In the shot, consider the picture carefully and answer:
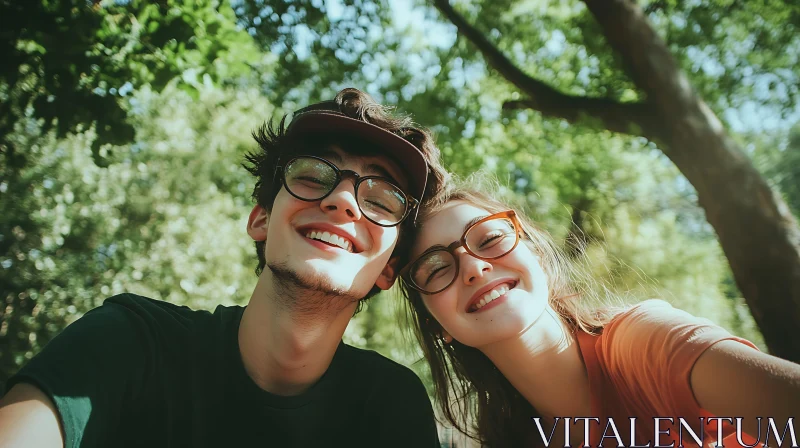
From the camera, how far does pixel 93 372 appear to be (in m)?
1.83

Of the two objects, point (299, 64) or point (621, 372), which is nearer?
point (621, 372)

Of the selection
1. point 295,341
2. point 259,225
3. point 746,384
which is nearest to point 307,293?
point 295,341

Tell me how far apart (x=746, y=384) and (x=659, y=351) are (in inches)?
15.4

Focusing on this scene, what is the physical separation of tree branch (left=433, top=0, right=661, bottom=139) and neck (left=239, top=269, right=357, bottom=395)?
4.15m

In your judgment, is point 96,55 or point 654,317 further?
point 96,55

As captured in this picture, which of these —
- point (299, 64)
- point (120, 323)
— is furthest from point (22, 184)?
point (120, 323)

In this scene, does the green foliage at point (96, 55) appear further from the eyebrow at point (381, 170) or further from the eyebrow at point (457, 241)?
the eyebrow at point (457, 241)

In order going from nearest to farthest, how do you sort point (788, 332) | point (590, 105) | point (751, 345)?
point (751, 345) < point (788, 332) < point (590, 105)

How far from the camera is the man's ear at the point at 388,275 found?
2779 mm

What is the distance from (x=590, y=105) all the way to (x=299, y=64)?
377cm

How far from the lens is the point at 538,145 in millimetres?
8266

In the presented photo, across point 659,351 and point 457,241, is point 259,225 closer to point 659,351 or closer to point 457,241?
point 457,241

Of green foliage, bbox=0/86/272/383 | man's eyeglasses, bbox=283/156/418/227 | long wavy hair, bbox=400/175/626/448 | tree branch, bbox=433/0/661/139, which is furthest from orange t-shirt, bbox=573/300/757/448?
green foliage, bbox=0/86/272/383

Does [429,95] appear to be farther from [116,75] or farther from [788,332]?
[788,332]
